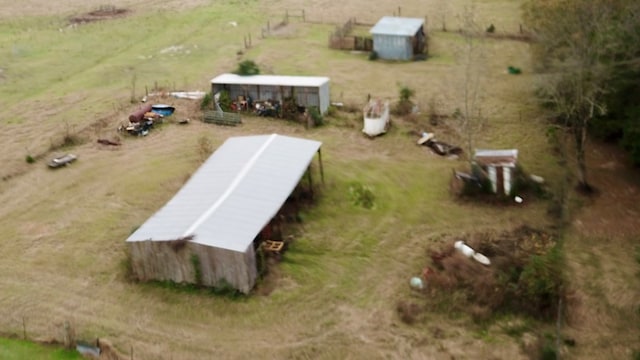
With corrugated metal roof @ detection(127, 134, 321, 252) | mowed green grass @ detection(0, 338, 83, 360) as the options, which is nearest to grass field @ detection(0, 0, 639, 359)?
mowed green grass @ detection(0, 338, 83, 360)

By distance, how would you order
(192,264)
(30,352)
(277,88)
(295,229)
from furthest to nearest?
1. (277,88)
2. (295,229)
3. (192,264)
4. (30,352)

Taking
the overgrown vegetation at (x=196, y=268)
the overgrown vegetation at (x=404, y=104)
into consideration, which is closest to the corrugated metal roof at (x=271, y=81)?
the overgrown vegetation at (x=404, y=104)

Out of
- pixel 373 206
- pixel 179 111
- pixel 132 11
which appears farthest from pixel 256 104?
pixel 132 11

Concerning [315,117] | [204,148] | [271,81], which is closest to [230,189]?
[204,148]

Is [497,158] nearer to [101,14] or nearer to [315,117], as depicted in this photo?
[315,117]

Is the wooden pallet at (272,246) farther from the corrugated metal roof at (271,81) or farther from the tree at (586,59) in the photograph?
the corrugated metal roof at (271,81)

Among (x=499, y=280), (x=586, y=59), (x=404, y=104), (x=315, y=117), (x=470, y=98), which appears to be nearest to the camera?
(x=499, y=280)
